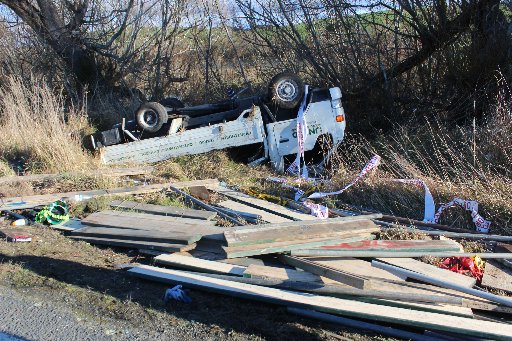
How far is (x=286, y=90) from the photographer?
32.3 ft

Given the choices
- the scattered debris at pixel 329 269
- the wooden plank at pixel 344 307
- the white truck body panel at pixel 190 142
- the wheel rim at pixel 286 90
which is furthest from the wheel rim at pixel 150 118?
the wooden plank at pixel 344 307

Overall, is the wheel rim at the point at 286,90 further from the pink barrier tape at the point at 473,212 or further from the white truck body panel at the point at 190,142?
the pink barrier tape at the point at 473,212

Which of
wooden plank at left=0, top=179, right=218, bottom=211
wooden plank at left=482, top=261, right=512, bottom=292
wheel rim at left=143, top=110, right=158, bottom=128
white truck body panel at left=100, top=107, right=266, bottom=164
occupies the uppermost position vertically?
wheel rim at left=143, top=110, right=158, bottom=128

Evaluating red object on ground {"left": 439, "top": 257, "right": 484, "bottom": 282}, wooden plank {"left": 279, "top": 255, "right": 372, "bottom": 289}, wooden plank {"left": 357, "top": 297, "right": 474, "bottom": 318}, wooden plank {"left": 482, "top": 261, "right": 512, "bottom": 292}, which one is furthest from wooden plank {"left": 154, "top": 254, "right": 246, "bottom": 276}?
wooden plank {"left": 482, "top": 261, "right": 512, "bottom": 292}

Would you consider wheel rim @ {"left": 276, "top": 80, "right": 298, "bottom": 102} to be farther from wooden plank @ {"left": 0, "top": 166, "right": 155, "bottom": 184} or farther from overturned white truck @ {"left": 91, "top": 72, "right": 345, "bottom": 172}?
wooden plank @ {"left": 0, "top": 166, "right": 155, "bottom": 184}

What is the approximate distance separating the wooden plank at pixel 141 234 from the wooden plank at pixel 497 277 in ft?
9.42

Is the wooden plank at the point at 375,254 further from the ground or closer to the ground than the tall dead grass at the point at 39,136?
closer to the ground

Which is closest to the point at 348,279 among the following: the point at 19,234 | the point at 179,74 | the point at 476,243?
the point at 476,243

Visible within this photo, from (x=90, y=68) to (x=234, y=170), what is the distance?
7157 mm

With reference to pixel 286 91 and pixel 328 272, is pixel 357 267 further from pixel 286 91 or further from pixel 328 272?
pixel 286 91

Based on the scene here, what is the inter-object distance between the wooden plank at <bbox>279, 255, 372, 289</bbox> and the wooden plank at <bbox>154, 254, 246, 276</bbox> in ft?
1.56

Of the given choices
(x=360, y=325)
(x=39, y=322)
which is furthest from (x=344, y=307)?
(x=39, y=322)

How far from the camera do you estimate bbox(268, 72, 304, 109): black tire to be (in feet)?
32.2

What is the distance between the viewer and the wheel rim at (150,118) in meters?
9.98
